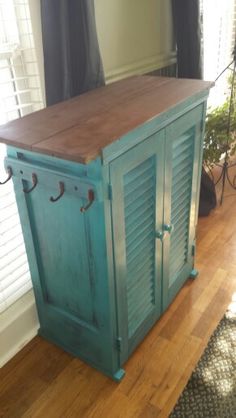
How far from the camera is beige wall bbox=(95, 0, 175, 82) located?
68.7 inches

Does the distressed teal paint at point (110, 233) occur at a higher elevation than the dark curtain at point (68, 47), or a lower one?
lower

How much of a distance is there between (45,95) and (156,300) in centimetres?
100

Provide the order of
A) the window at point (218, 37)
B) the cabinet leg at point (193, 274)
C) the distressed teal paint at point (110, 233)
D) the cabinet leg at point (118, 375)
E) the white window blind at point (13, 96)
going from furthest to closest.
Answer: the window at point (218, 37) < the cabinet leg at point (193, 274) < the cabinet leg at point (118, 375) < the white window blind at point (13, 96) < the distressed teal paint at point (110, 233)

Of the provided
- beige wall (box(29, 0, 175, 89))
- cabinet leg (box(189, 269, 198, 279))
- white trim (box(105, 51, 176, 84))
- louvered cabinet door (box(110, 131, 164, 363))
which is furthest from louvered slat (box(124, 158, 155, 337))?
white trim (box(105, 51, 176, 84))

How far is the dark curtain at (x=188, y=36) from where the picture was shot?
200 centimetres

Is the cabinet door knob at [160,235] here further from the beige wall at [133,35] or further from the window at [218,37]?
the window at [218,37]

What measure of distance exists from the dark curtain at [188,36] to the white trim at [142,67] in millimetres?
83

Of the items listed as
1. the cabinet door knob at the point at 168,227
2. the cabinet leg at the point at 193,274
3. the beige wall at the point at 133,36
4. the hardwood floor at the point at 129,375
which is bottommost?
the hardwood floor at the point at 129,375

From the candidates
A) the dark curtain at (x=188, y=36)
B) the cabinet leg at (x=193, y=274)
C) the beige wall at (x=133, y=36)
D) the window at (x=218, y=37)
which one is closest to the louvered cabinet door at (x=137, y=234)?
the cabinet leg at (x=193, y=274)

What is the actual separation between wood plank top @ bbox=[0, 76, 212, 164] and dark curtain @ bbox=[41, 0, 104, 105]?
8 cm

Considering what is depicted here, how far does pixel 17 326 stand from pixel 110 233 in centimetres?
76

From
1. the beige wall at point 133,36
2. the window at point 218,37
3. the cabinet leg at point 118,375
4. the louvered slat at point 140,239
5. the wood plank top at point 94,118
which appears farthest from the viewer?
the window at point 218,37

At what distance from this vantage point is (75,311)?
1419 mm

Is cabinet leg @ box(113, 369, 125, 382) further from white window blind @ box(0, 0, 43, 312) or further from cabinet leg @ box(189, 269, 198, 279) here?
cabinet leg @ box(189, 269, 198, 279)
